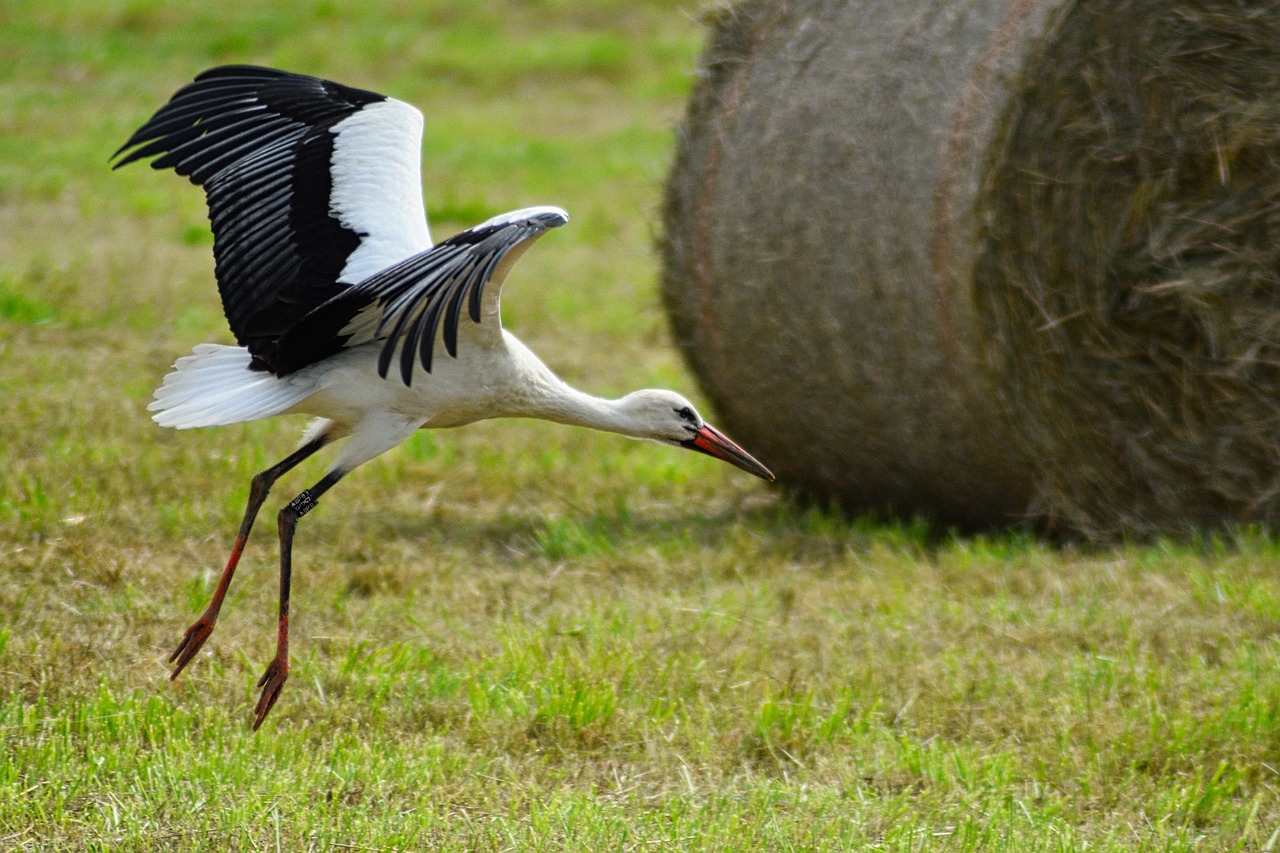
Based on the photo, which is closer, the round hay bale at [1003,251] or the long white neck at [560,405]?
the long white neck at [560,405]

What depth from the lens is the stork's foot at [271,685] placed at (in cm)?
394

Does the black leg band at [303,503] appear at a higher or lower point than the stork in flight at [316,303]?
lower

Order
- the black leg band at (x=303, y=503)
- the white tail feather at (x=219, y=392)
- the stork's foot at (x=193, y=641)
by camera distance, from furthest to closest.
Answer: the black leg band at (x=303, y=503)
the white tail feather at (x=219, y=392)
the stork's foot at (x=193, y=641)

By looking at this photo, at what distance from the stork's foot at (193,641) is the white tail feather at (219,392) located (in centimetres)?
55

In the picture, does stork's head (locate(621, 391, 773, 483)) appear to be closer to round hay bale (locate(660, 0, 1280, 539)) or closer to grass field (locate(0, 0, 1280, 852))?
grass field (locate(0, 0, 1280, 852))

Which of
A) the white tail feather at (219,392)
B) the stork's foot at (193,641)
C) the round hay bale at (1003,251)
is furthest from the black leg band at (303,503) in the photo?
the round hay bale at (1003,251)

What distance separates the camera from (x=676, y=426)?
4.91 m

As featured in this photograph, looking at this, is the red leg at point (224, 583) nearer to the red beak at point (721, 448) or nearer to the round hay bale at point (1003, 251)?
the red beak at point (721, 448)

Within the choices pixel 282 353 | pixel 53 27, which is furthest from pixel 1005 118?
pixel 53 27

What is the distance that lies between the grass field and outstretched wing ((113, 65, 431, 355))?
102cm

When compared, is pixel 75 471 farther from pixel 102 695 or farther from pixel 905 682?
pixel 905 682

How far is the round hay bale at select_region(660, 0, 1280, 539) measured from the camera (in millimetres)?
5477

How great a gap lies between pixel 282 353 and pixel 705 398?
2380 mm

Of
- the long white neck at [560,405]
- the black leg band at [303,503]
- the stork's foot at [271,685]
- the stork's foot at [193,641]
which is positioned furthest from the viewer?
the long white neck at [560,405]
